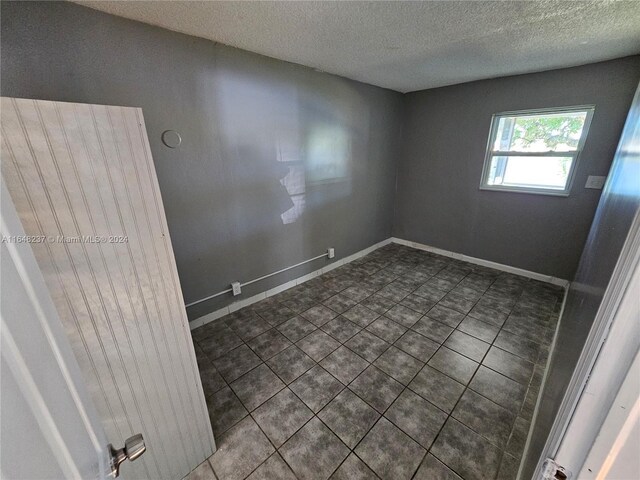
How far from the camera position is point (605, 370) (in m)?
0.37

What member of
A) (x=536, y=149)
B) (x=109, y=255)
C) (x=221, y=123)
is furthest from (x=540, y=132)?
(x=109, y=255)

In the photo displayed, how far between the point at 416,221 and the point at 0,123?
416cm

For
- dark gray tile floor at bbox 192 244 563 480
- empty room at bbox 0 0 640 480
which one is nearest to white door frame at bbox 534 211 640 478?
empty room at bbox 0 0 640 480

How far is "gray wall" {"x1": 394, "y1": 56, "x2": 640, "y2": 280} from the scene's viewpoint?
8.02 feet

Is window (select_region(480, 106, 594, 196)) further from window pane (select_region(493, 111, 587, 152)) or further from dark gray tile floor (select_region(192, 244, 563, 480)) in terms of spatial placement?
dark gray tile floor (select_region(192, 244, 563, 480))

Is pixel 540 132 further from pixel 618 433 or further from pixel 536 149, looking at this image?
pixel 618 433

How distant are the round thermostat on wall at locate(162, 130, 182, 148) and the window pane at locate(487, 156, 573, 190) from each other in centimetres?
353

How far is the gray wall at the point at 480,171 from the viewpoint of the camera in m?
2.45

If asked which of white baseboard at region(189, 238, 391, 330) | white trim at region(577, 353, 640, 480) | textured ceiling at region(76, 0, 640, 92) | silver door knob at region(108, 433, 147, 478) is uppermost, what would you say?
textured ceiling at region(76, 0, 640, 92)

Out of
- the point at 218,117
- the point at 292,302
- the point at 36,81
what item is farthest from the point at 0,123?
the point at 292,302

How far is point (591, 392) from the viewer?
0.39m

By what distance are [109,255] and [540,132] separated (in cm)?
400

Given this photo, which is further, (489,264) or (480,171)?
(489,264)

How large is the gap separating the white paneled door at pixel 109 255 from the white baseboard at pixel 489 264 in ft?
12.0
